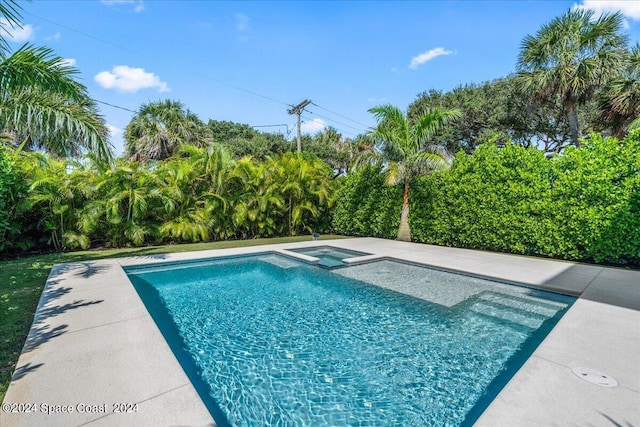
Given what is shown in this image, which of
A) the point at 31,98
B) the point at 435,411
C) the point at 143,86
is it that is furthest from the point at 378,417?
the point at 143,86

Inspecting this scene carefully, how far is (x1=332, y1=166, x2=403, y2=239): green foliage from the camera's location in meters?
12.7

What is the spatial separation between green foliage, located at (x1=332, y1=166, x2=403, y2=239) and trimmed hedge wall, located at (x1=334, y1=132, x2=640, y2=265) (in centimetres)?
105

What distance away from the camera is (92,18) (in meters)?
11.9

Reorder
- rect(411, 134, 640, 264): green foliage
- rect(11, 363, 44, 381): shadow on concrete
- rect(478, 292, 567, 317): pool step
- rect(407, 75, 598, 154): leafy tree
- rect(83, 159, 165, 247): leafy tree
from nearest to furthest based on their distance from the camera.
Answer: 1. rect(11, 363, 44, 381): shadow on concrete
2. rect(478, 292, 567, 317): pool step
3. rect(411, 134, 640, 264): green foliage
4. rect(83, 159, 165, 247): leafy tree
5. rect(407, 75, 598, 154): leafy tree

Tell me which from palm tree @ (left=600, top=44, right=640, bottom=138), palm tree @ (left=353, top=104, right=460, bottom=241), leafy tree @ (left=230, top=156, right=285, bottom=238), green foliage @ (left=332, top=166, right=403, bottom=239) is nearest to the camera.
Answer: palm tree @ (left=353, top=104, right=460, bottom=241)

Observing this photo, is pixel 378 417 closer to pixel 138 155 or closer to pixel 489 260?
pixel 489 260

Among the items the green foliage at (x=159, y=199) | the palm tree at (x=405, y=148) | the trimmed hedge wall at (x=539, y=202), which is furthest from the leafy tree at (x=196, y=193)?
the trimmed hedge wall at (x=539, y=202)

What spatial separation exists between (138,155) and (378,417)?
20220 millimetres

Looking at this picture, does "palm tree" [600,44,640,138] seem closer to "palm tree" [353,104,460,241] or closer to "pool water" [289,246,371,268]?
"palm tree" [353,104,460,241]

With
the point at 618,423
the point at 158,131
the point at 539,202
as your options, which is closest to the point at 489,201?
the point at 539,202

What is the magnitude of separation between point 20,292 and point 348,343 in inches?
238

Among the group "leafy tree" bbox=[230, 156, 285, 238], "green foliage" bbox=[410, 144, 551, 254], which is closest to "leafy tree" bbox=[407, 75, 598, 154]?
"green foliage" bbox=[410, 144, 551, 254]

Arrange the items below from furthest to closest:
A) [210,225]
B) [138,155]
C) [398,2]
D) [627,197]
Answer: [138,155]
[210,225]
[398,2]
[627,197]

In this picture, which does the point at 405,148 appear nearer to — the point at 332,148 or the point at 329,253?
the point at 329,253
